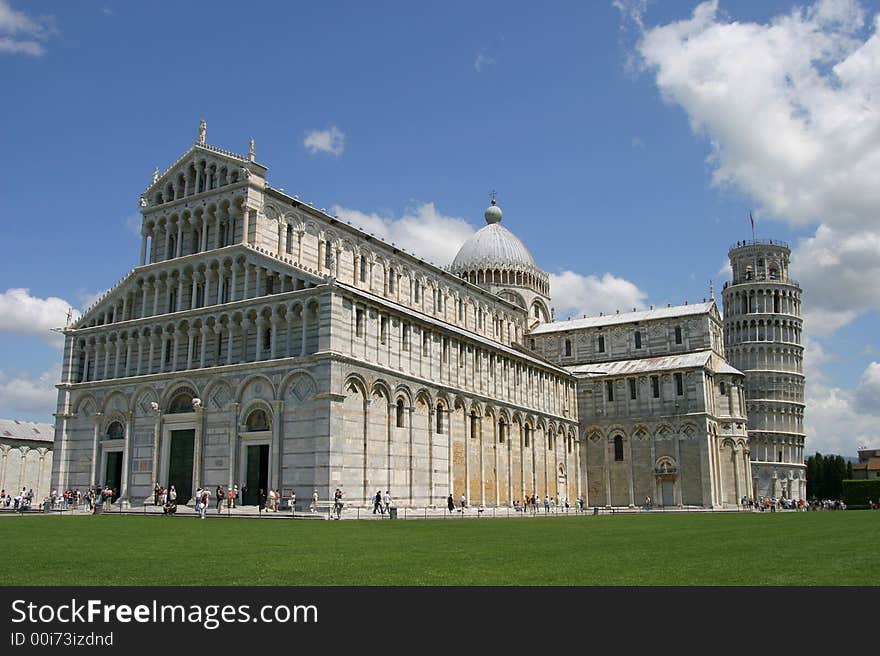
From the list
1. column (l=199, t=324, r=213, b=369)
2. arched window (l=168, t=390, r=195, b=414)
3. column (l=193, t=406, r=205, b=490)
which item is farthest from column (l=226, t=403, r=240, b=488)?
column (l=199, t=324, r=213, b=369)

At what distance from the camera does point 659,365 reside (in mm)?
67312

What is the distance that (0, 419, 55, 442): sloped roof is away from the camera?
237 feet

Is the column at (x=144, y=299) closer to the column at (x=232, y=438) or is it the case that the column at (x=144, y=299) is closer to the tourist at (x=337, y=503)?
the column at (x=232, y=438)

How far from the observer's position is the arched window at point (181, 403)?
45.7 m

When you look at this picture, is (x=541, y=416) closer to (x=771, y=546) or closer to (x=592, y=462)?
(x=592, y=462)

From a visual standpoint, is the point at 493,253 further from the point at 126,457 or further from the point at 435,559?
the point at 435,559

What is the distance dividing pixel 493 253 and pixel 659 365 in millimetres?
20567

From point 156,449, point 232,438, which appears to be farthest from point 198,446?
point 156,449

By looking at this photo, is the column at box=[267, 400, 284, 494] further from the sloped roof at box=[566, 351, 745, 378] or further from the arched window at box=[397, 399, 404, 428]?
the sloped roof at box=[566, 351, 745, 378]

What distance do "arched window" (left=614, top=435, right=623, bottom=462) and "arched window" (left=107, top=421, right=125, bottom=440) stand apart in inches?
1585

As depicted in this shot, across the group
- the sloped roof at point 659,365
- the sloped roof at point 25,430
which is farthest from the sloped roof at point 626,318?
the sloped roof at point 25,430
